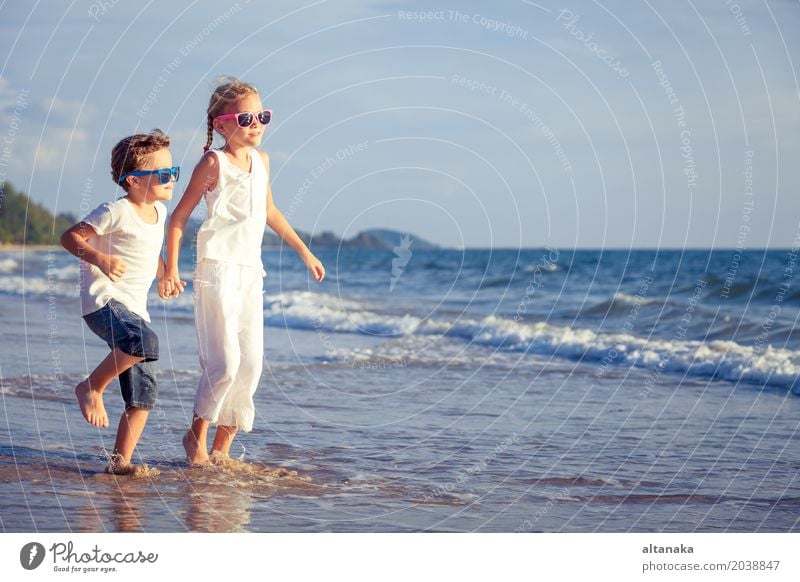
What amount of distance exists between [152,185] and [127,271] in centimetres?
55

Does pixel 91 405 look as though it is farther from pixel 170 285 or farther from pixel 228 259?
pixel 228 259

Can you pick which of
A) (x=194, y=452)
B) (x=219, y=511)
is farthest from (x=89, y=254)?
(x=219, y=511)

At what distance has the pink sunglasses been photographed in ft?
20.6

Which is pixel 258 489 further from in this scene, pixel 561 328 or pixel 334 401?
pixel 561 328

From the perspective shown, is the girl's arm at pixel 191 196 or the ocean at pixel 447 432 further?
the girl's arm at pixel 191 196

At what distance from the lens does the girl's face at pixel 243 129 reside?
6312mm

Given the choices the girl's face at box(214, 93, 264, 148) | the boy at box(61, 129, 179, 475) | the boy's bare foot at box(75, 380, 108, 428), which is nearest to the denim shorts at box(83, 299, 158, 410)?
the boy at box(61, 129, 179, 475)

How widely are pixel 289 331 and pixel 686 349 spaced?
6.59 meters

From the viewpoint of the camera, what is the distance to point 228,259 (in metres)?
6.26

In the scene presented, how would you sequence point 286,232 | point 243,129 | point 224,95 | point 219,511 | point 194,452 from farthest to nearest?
point 286,232, point 194,452, point 224,95, point 243,129, point 219,511

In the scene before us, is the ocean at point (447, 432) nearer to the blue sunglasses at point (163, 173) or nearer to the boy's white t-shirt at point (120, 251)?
the boy's white t-shirt at point (120, 251)

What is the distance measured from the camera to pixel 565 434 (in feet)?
26.8

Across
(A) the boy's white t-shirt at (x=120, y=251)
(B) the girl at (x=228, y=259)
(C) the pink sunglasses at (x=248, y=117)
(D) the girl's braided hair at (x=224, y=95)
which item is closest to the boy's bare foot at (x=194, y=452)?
(B) the girl at (x=228, y=259)
